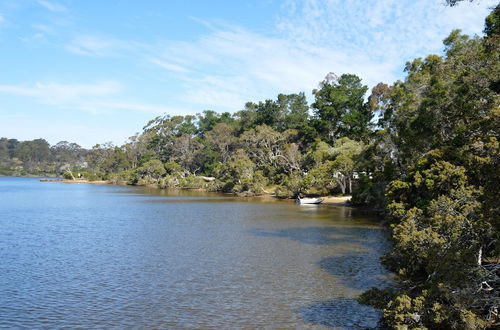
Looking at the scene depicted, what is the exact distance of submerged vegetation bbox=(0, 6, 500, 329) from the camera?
9.85 metres

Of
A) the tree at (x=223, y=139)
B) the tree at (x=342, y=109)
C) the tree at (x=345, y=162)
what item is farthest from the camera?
the tree at (x=223, y=139)

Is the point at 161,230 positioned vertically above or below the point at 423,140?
below

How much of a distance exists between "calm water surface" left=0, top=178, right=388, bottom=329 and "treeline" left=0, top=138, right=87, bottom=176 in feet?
502

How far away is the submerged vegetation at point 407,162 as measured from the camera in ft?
32.3

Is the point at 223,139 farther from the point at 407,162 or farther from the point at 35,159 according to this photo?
the point at 35,159

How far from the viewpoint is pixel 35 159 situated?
590ft

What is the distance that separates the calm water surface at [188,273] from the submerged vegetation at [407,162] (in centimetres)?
248

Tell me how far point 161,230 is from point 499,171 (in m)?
24.3

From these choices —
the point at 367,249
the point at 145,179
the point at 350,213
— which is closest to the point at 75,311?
the point at 367,249

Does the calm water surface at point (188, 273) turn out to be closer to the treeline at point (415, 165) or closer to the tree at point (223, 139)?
the treeline at point (415, 165)

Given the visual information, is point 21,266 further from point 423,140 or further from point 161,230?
point 423,140

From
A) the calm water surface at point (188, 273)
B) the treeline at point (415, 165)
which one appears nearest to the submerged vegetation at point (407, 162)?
the treeline at point (415, 165)

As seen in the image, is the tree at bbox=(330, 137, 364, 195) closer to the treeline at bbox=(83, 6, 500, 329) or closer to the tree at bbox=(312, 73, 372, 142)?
the treeline at bbox=(83, 6, 500, 329)

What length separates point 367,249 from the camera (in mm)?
22141
